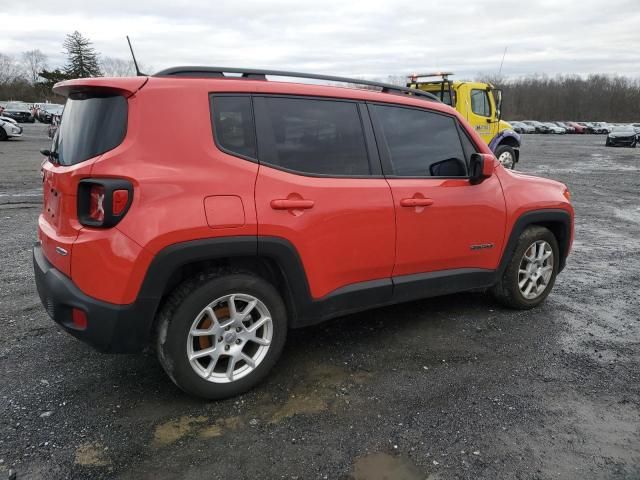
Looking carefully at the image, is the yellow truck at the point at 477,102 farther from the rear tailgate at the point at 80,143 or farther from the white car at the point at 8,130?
the white car at the point at 8,130

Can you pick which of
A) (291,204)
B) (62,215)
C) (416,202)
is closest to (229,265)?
(291,204)

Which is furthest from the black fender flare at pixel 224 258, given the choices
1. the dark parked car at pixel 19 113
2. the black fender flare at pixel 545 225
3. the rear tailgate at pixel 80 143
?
the dark parked car at pixel 19 113

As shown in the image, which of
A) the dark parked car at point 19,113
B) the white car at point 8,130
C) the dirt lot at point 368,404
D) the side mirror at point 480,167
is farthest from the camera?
the dark parked car at point 19,113

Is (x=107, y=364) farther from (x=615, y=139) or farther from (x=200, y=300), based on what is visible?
(x=615, y=139)

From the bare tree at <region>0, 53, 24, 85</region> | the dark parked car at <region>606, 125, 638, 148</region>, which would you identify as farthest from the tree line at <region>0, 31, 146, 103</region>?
the dark parked car at <region>606, 125, 638, 148</region>

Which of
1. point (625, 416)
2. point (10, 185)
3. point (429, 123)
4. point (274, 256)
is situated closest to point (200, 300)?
point (274, 256)

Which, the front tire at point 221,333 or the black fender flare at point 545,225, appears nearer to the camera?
the front tire at point 221,333

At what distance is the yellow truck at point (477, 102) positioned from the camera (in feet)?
44.9

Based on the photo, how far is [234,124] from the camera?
9.70 ft

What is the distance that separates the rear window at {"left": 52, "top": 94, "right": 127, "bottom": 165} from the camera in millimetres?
2691

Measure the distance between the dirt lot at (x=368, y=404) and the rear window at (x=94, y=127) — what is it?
4.70 ft

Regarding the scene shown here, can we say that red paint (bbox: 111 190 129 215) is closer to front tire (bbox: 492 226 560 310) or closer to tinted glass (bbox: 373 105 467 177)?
tinted glass (bbox: 373 105 467 177)

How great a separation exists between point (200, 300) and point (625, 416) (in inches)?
99.6

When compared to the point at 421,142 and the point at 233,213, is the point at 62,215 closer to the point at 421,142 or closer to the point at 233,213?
the point at 233,213
